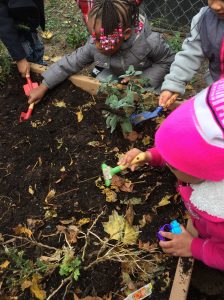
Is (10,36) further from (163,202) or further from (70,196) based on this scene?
(163,202)

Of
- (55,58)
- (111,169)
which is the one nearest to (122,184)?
(111,169)

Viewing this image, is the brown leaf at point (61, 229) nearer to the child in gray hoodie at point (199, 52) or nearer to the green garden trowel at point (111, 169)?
the green garden trowel at point (111, 169)

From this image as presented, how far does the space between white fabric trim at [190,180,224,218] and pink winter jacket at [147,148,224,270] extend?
2.0 inches

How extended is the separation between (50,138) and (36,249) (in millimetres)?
743

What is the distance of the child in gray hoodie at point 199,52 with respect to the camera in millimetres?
Answer: 2064

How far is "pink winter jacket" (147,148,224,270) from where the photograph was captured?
4.67 feet

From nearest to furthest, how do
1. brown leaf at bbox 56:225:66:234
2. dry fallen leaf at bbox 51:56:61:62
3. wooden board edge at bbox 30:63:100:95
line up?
1. brown leaf at bbox 56:225:66:234
2. wooden board edge at bbox 30:63:100:95
3. dry fallen leaf at bbox 51:56:61:62

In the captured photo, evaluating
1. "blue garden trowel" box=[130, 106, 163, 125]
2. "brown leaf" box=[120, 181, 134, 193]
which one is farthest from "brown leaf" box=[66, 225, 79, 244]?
"blue garden trowel" box=[130, 106, 163, 125]

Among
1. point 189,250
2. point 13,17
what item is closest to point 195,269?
point 189,250

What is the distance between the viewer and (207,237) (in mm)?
1709

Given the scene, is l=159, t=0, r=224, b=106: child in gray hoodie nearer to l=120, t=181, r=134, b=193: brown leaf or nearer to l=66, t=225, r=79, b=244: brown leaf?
l=120, t=181, r=134, b=193: brown leaf

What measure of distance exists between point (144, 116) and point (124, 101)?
17cm

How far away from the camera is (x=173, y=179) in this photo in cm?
200

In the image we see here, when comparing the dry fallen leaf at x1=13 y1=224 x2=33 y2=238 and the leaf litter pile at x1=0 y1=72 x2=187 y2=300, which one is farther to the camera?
the dry fallen leaf at x1=13 y1=224 x2=33 y2=238
